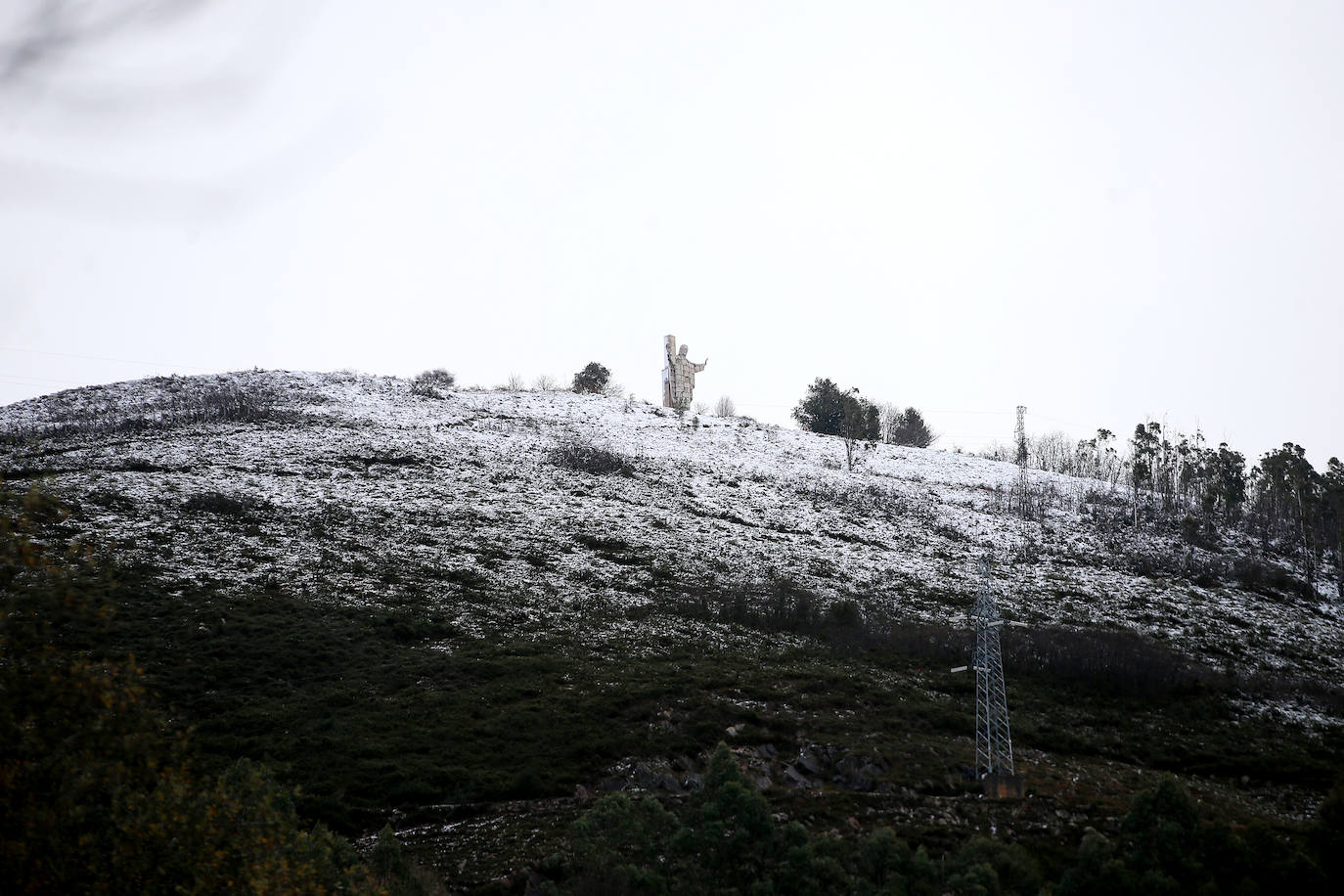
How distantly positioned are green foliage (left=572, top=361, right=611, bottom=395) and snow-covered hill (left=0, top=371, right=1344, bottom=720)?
24.5 m

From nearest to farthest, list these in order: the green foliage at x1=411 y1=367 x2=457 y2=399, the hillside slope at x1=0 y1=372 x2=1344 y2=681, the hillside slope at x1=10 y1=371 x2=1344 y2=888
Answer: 1. the hillside slope at x1=10 y1=371 x2=1344 y2=888
2. the hillside slope at x1=0 y1=372 x2=1344 y2=681
3. the green foliage at x1=411 y1=367 x2=457 y2=399

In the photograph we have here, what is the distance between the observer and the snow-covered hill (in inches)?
1495

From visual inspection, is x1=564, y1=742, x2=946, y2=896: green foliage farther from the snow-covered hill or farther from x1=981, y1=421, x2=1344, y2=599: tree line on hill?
x1=981, y1=421, x2=1344, y2=599: tree line on hill

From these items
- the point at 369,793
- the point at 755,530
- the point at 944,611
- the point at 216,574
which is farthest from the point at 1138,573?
the point at 216,574

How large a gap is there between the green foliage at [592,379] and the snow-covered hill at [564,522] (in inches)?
965

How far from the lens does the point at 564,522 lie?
48.8 meters

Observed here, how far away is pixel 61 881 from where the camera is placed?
8492mm

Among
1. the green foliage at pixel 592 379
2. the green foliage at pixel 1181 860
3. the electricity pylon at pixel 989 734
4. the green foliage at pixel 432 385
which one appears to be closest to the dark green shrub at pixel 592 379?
the green foliage at pixel 592 379

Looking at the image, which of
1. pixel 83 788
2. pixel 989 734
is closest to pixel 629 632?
pixel 989 734

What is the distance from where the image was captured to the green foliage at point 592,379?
331 ft

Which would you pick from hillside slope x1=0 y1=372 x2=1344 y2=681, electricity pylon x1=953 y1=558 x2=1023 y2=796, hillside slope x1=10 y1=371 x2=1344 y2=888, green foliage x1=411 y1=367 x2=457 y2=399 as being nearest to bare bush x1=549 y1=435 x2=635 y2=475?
hillside slope x1=10 y1=371 x2=1344 y2=888

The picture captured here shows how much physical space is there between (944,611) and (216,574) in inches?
1421

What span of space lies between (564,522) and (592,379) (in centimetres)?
5412

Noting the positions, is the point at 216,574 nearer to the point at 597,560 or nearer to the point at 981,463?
the point at 597,560
